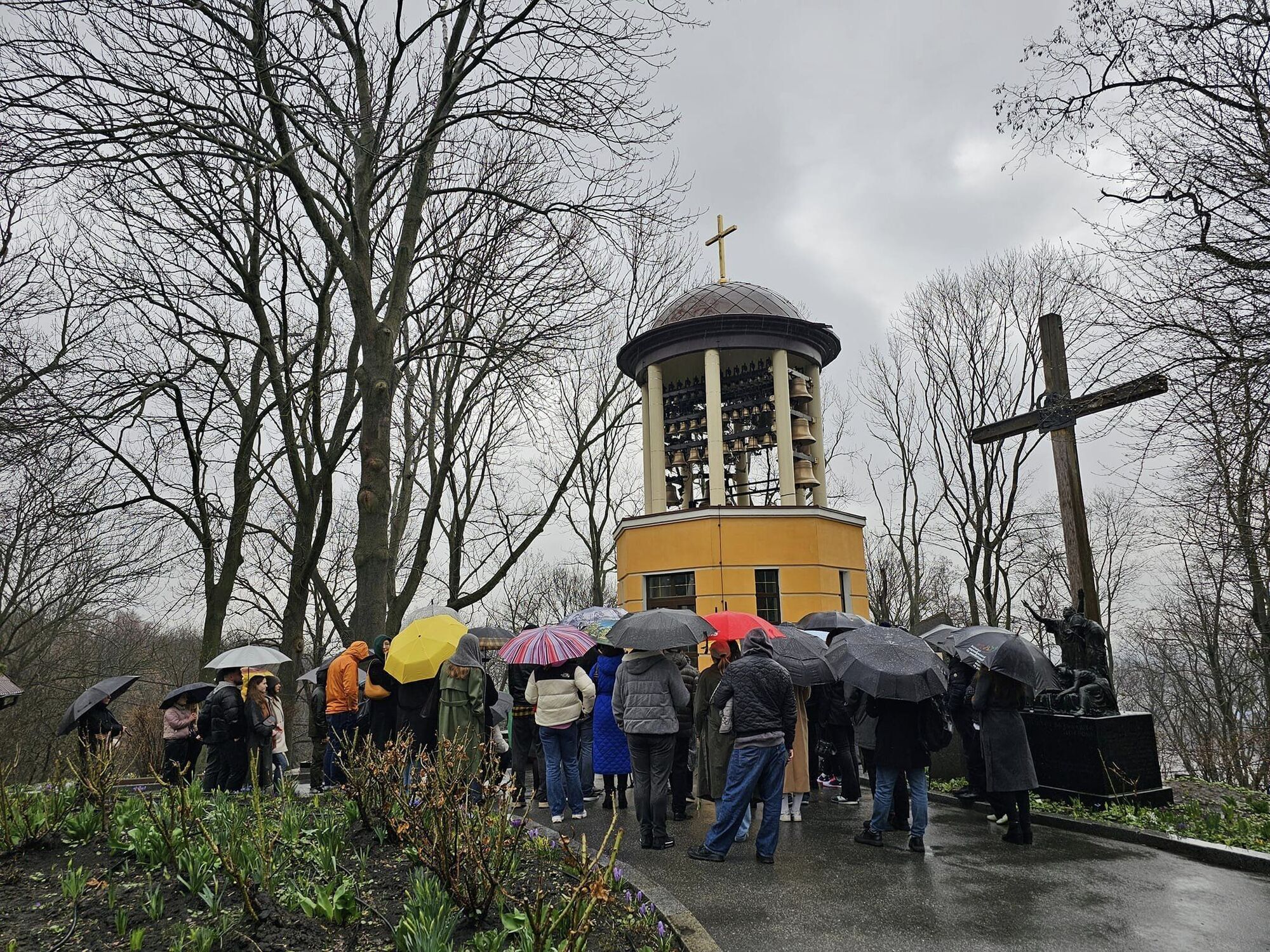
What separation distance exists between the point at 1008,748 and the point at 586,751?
14.6ft

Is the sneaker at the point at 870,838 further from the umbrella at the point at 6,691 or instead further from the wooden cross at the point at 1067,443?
the umbrella at the point at 6,691

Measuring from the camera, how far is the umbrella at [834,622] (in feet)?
38.7

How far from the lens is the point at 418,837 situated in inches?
192

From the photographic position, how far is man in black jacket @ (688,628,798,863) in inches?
266

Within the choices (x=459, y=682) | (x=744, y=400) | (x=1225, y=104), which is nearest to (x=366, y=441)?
(x=459, y=682)

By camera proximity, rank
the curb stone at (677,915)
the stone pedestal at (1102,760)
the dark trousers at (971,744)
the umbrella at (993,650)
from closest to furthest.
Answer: the curb stone at (677,915)
the umbrella at (993,650)
the stone pedestal at (1102,760)
the dark trousers at (971,744)

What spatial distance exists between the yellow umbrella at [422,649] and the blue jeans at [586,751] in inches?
66.7

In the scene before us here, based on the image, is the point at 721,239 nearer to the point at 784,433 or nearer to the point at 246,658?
the point at 784,433

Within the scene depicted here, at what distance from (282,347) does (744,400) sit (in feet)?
37.4

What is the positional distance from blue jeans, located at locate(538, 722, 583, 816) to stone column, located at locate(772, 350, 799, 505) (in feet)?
41.5

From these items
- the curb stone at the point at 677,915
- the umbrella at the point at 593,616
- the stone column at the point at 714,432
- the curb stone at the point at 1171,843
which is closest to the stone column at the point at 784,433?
the stone column at the point at 714,432

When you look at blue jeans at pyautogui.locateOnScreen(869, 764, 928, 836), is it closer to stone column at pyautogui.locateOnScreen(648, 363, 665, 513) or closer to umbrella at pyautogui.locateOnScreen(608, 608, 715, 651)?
umbrella at pyautogui.locateOnScreen(608, 608, 715, 651)

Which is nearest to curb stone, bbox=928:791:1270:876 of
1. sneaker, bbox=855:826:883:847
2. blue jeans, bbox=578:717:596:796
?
sneaker, bbox=855:826:883:847

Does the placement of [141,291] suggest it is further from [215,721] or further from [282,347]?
[215,721]
